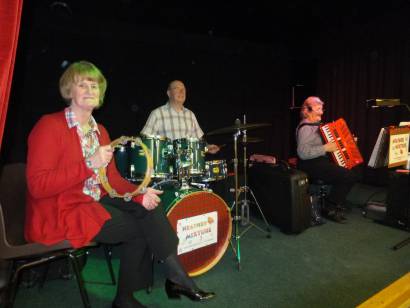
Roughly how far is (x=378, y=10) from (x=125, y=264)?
5.49m

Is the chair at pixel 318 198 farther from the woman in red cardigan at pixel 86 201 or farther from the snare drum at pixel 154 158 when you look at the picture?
the woman in red cardigan at pixel 86 201

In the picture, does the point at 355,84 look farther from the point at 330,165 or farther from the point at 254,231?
the point at 254,231

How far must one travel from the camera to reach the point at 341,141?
3.71m

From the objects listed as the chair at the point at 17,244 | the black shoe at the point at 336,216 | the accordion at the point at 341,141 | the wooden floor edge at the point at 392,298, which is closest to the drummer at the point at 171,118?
the accordion at the point at 341,141

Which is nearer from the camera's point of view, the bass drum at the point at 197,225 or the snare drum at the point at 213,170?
the bass drum at the point at 197,225

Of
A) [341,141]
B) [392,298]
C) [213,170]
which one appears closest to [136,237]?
[213,170]

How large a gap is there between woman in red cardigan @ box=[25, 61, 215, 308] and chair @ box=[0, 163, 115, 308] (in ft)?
0.24

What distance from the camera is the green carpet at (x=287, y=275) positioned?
2.07 m

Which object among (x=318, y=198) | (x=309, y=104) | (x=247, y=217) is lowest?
(x=247, y=217)

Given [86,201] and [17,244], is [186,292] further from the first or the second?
[17,244]

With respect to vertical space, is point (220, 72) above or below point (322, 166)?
above

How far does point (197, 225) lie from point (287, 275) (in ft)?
2.55

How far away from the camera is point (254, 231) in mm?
3426

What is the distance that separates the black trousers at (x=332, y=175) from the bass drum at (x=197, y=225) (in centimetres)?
153
